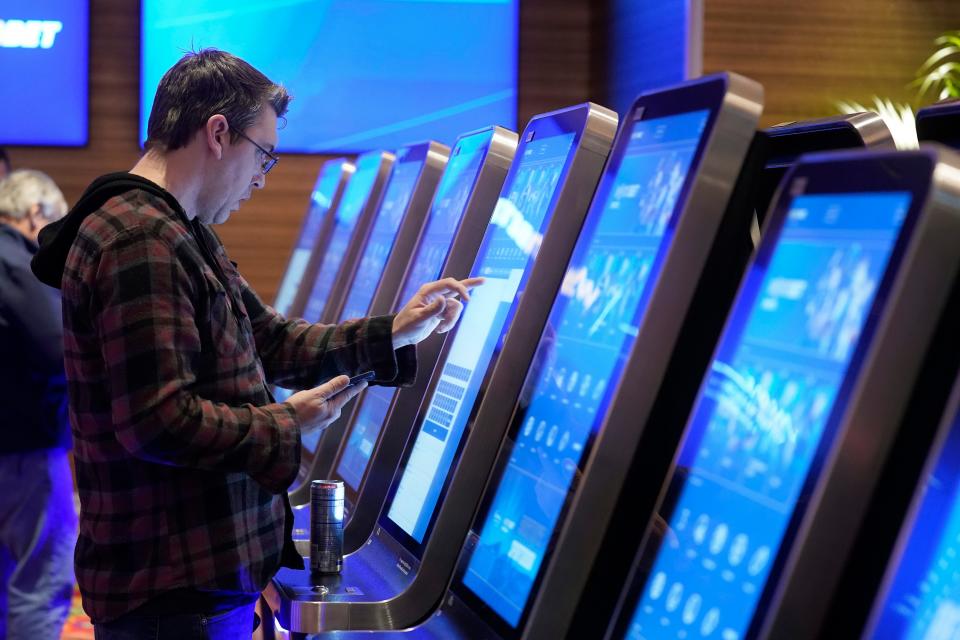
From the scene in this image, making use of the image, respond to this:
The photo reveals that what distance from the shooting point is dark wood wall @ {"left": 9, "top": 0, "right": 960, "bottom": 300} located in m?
5.26

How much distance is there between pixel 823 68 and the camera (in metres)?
5.30

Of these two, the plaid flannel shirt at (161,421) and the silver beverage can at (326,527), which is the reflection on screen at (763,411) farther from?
the silver beverage can at (326,527)

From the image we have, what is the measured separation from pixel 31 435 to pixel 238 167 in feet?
7.31

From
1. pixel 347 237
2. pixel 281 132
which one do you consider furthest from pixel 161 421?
pixel 281 132

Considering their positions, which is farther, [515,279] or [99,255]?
[515,279]

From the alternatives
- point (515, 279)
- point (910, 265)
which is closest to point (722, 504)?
point (910, 265)

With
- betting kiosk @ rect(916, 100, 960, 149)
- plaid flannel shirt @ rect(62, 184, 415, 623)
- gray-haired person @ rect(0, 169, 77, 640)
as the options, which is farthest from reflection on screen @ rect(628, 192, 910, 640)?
gray-haired person @ rect(0, 169, 77, 640)

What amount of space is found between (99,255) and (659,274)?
0.86 meters

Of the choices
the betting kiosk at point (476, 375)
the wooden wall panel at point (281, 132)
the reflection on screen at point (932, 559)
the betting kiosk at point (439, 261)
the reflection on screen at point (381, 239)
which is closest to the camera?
the reflection on screen at point (932, 559)

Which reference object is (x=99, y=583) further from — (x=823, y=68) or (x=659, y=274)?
(x=823, y=68)

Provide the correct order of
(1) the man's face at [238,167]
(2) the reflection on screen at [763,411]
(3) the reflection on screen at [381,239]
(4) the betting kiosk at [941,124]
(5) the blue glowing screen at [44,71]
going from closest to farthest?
(2) the reflection on screen at [763,411], (4) the betting kiosk at [941,124], (1) the man's face at [238,167], (3) the reflection on screen at [381,239], (5) the blue glowing screen at [44,71]

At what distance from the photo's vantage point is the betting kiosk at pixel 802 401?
37.9 inches

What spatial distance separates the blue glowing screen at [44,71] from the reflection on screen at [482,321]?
471 cm

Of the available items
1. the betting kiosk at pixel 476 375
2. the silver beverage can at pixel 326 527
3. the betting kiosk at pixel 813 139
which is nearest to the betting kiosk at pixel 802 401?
the betting kiosk at pixel 813 139
